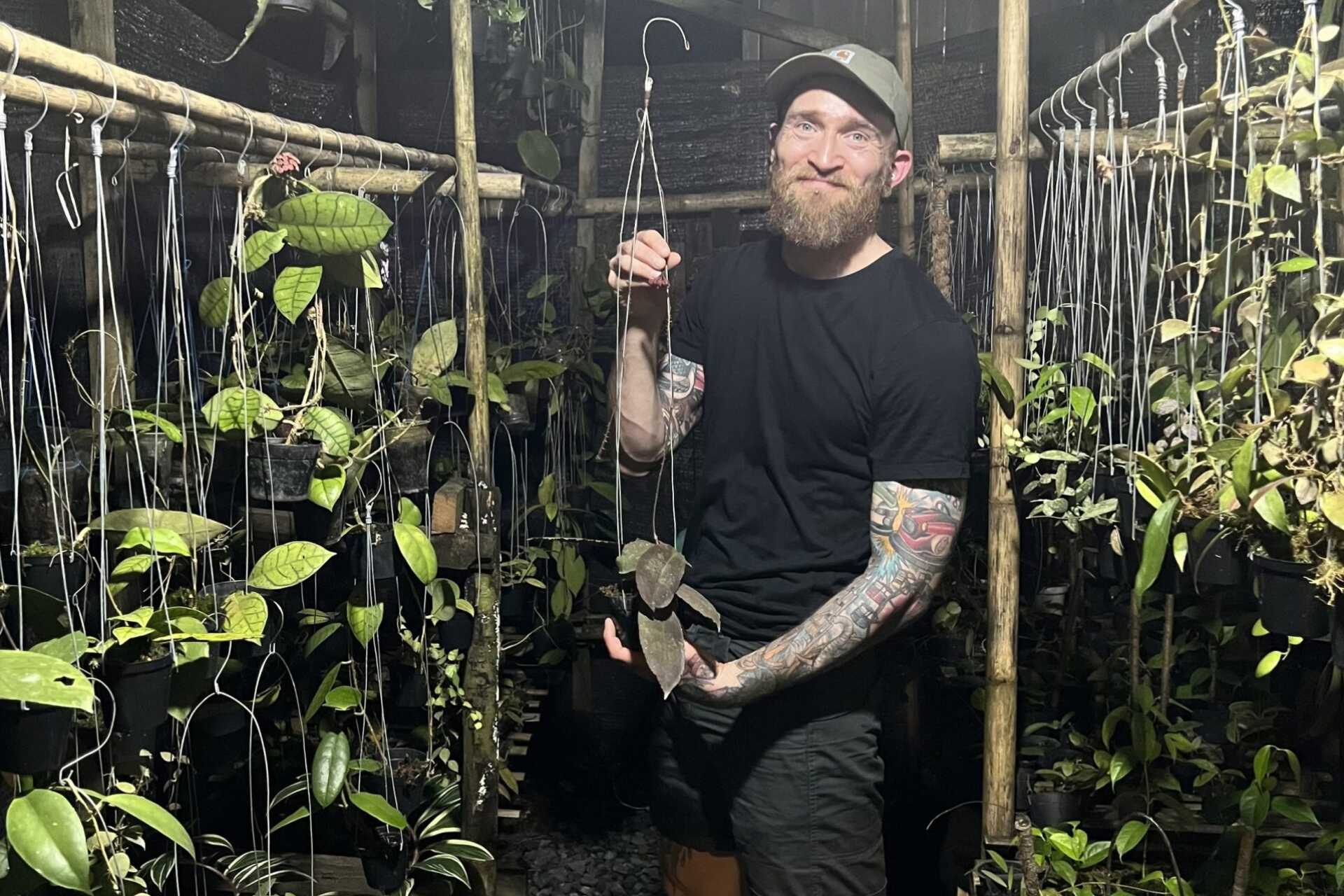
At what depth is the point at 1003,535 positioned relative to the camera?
1.81m

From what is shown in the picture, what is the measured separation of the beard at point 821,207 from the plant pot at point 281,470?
0.93 metres

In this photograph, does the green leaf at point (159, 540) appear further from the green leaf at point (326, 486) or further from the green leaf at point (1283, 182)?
the green leaf at point (1283, 182)

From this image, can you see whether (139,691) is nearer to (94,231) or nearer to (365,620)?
(365,620)

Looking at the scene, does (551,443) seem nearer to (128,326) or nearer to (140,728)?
(128,326)

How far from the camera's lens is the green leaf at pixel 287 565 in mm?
1813

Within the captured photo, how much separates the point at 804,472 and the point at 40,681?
1.10 m

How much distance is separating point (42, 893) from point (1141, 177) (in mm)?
2570

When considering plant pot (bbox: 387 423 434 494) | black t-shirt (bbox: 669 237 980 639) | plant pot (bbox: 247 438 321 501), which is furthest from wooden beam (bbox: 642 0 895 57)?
plant pot (bbox: 247 438 321 501)

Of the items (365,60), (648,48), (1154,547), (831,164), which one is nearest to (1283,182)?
(1154,547)

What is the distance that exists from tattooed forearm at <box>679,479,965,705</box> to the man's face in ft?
1.35

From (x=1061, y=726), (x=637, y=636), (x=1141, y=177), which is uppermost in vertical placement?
(x=1141, y=177)

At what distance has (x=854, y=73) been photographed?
1634 millimetres

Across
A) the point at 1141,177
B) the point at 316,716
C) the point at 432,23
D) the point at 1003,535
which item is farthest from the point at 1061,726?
the point at 432,23

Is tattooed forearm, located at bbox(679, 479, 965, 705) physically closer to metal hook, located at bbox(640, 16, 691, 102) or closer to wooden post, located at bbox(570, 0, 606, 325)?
metal hook, located at bbox(640, 16, 691, 102)
